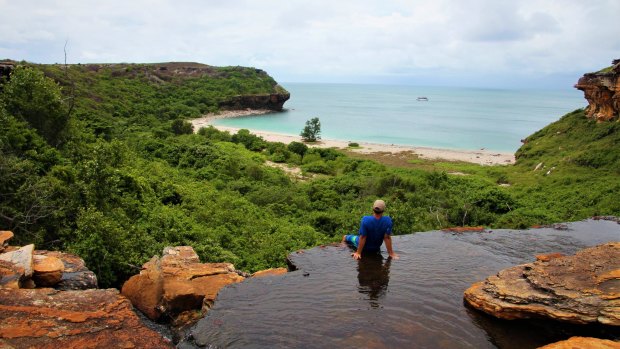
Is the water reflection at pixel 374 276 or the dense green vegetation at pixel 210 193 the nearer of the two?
the water reflection at pixel 374 276

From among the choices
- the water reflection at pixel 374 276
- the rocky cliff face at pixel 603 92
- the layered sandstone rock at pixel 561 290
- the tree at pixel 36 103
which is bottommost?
the water reflection at pixel 374 276

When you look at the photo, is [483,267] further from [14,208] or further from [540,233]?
[14,208]

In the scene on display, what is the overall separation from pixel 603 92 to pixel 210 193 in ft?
122

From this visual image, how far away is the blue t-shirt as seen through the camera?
8938mm

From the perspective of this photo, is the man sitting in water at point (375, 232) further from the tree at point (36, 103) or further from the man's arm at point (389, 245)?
the tree at point (36, 103)

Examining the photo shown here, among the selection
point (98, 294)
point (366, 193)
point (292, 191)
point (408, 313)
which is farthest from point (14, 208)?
point (366, 193)

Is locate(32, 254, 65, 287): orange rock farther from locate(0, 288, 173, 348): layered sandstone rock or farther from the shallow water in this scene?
the shallow water

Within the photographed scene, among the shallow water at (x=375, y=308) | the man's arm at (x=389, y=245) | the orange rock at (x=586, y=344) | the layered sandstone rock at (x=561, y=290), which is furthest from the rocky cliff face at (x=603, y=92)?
the orange rock at (x=586, y=344)

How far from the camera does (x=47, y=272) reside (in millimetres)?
7512

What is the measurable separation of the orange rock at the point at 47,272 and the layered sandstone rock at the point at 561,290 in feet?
25.8

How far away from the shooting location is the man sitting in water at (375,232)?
8898mm

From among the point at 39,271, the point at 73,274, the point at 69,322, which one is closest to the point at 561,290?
the point at 69,322

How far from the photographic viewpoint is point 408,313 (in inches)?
262

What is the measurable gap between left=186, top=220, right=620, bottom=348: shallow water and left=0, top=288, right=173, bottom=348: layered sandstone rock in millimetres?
1062
